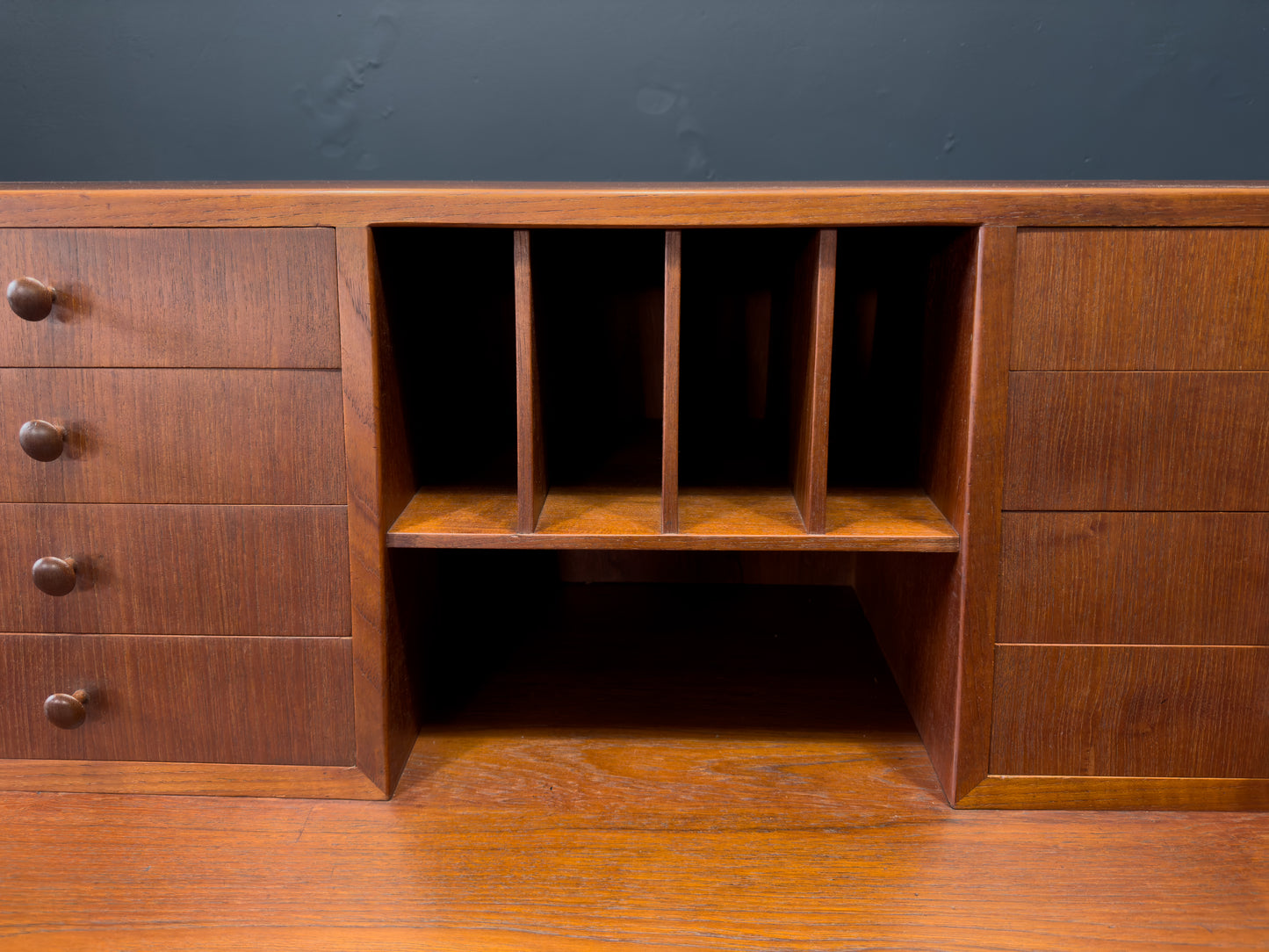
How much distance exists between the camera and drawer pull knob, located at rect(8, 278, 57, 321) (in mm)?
800

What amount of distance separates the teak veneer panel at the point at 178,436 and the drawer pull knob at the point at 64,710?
0.66ft

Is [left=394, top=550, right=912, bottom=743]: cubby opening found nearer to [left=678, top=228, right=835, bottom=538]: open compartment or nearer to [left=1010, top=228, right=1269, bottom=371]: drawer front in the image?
[left=678, top=228, right=835, bottom=538]: open compartment

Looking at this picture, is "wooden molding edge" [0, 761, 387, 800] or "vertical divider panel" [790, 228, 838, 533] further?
"wooden molding edge" [0, 761, 387, 800]

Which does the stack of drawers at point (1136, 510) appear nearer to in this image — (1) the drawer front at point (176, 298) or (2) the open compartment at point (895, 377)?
(2) the open compartment at point (895, 377)

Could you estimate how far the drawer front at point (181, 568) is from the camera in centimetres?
86

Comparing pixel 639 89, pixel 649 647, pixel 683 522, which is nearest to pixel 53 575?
pixel 683 522

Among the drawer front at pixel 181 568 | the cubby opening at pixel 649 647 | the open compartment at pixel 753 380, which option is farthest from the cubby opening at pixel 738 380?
the drawer front at pixel 181 568

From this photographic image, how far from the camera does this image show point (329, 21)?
4.47 ft

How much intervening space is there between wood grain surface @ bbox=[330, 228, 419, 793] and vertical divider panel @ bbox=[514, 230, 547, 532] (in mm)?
132

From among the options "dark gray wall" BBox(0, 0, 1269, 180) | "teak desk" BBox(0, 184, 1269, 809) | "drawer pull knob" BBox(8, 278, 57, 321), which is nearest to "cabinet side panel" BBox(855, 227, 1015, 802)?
"teak desk" BBox(0, 184, 1269, 809)

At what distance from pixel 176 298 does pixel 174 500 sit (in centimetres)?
20

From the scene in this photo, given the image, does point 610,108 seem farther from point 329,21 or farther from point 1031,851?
point 1031,851

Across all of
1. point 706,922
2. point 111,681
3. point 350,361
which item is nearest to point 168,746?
point 111,681

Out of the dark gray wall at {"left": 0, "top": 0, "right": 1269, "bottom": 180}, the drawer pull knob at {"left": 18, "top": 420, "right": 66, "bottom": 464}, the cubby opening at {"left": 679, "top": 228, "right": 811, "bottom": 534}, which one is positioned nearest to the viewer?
the drawer pull knob at {"left": 18, "top": 420, "right": 66, "bottom": 464}
